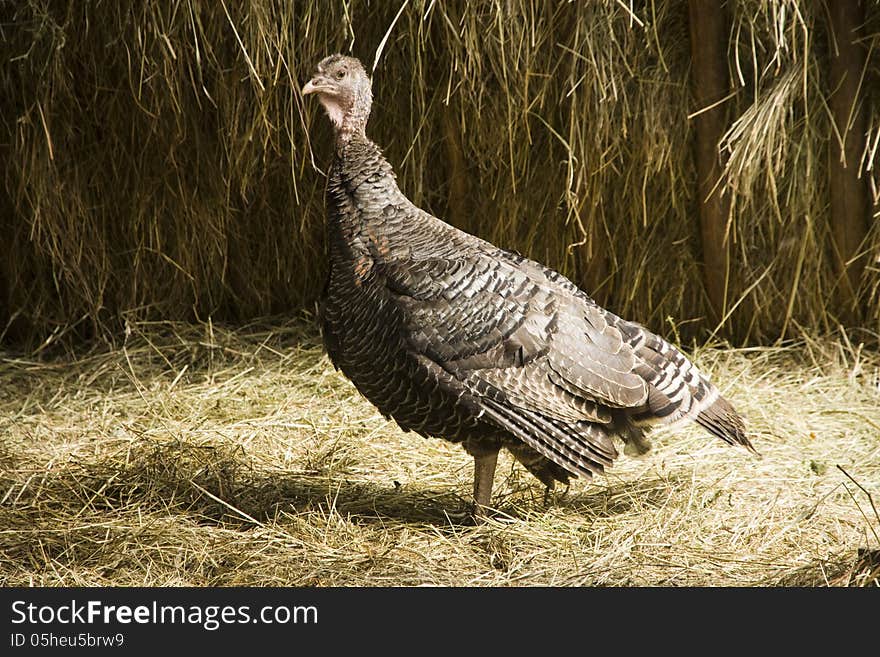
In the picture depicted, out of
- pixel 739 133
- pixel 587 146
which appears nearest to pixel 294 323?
pixel 587 146

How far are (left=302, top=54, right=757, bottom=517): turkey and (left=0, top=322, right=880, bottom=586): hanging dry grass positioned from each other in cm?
26

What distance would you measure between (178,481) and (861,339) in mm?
2866

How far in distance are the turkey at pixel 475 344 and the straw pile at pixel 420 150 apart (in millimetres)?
721

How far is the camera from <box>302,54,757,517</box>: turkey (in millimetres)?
3180

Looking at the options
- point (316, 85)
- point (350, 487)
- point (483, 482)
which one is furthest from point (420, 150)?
point (483, 482)

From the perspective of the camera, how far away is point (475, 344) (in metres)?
3.19

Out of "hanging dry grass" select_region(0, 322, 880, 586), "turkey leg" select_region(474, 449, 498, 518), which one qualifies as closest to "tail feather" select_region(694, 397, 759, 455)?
"hanging dry grass" select_region(0, 322, 880, 586)

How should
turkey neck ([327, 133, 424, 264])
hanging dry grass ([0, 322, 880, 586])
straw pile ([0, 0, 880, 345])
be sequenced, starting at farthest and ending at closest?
1. straw pile ([0, 0, 880, 345])
2. turkey neck ([327, 133, 424, 264])
3. hanging dry grass ([0, 322, 880, 586])

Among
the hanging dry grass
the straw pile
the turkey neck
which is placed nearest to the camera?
the hanging dry grass

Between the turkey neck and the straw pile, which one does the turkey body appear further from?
the straw pile

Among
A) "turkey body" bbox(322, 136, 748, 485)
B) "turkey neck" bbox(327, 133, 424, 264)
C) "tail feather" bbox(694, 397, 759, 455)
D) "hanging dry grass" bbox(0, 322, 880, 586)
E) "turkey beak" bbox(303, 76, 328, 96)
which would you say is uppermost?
"turkey beak" bbox(303, 76, 328, 96)

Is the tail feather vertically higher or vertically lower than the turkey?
lower

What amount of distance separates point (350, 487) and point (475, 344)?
0.82 m

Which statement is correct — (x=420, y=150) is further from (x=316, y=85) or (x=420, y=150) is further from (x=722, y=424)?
(x=722, y=424)
